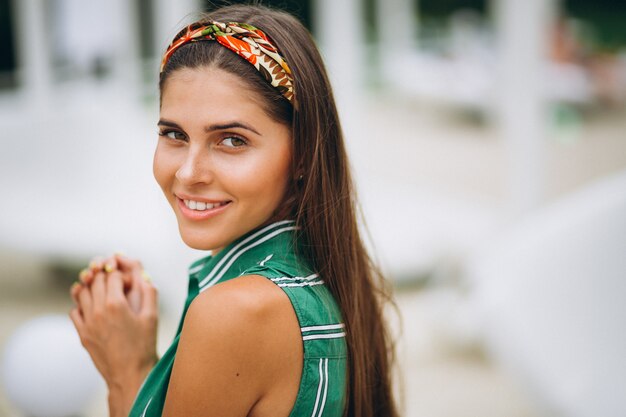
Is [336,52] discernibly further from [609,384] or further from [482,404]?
[609,384]

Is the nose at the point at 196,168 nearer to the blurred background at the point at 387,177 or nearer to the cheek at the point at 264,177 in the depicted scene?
the cheek at the point at 264,177

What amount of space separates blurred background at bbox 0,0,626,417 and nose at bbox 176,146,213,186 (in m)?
2.30

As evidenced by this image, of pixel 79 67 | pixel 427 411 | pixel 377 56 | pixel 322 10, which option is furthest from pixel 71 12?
pixel 427 411

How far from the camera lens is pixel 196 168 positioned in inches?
45.3

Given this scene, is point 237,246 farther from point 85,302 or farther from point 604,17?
point 604,17

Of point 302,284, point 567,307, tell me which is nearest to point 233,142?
point 302,284

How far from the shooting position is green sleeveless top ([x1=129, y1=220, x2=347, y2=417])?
3.60ft

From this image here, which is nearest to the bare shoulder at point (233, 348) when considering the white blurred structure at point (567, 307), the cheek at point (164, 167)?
the cheek at point (164, 167)

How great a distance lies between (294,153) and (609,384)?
1.95 meters

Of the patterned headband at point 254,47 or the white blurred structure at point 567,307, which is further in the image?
the white blurred structure at point 567,307

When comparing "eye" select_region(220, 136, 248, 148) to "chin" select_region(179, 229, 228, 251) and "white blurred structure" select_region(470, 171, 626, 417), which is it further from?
"white blurred structure" select_region(470, 171, 626, 417)

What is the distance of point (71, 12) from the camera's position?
550 centimetres

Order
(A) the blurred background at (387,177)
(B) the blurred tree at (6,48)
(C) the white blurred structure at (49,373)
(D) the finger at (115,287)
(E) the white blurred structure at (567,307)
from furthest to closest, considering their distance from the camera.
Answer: (B) the blurred tree at (6,48) → (A) the blurred background at (387,177) → (E) the white blurred structure at (567,307) → (C) the white blurred structure at (49,373) → (D) the finger at (115,287)

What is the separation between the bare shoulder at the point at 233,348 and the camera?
101 centimetres
